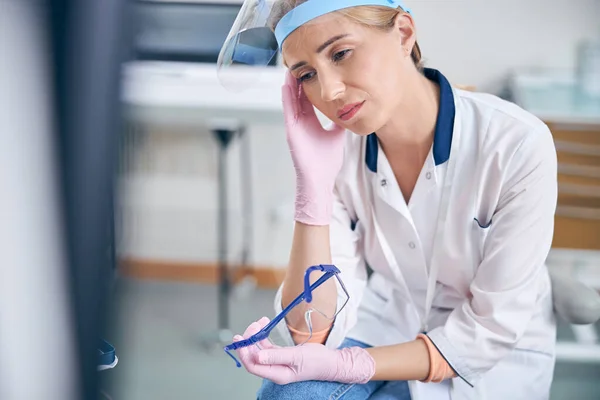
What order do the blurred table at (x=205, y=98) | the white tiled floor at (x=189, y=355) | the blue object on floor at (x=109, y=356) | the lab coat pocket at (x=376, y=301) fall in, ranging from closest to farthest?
1. the blue object on floor at (x=109, y=356)
2. the lab coat pocket at (x=376, y=301)
3. the white tiled floor at (x=189, y=355)
4. the blurred table at (x=205, y=98)

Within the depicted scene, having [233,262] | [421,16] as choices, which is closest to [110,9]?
[421,16]

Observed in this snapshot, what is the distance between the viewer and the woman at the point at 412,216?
0.86m

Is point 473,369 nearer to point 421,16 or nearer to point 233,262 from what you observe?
point 421,16

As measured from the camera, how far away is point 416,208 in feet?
3.22

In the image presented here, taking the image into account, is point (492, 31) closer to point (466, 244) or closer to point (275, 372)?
point (466, 244)

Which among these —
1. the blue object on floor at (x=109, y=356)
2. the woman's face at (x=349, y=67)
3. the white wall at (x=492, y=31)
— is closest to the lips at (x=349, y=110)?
the woman's face at (x=349, y=67)

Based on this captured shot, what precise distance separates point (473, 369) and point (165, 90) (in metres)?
1.34

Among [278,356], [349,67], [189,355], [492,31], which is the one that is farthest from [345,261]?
[189,355]

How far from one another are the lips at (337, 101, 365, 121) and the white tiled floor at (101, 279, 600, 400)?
1.60 feet

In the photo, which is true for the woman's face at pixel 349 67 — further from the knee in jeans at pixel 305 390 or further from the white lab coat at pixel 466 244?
the knee in jeans at pixel 305 390

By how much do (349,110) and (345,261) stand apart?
272 mm

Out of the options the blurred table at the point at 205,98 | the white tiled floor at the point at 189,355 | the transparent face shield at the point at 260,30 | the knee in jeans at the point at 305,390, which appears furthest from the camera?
the blurred table at the point at 205,98

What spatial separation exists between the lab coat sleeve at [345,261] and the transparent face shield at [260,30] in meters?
0.25

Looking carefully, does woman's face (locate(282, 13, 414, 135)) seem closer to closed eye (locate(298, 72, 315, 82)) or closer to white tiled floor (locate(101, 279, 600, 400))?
closed eye (locate(298, 72, 315, 82))
